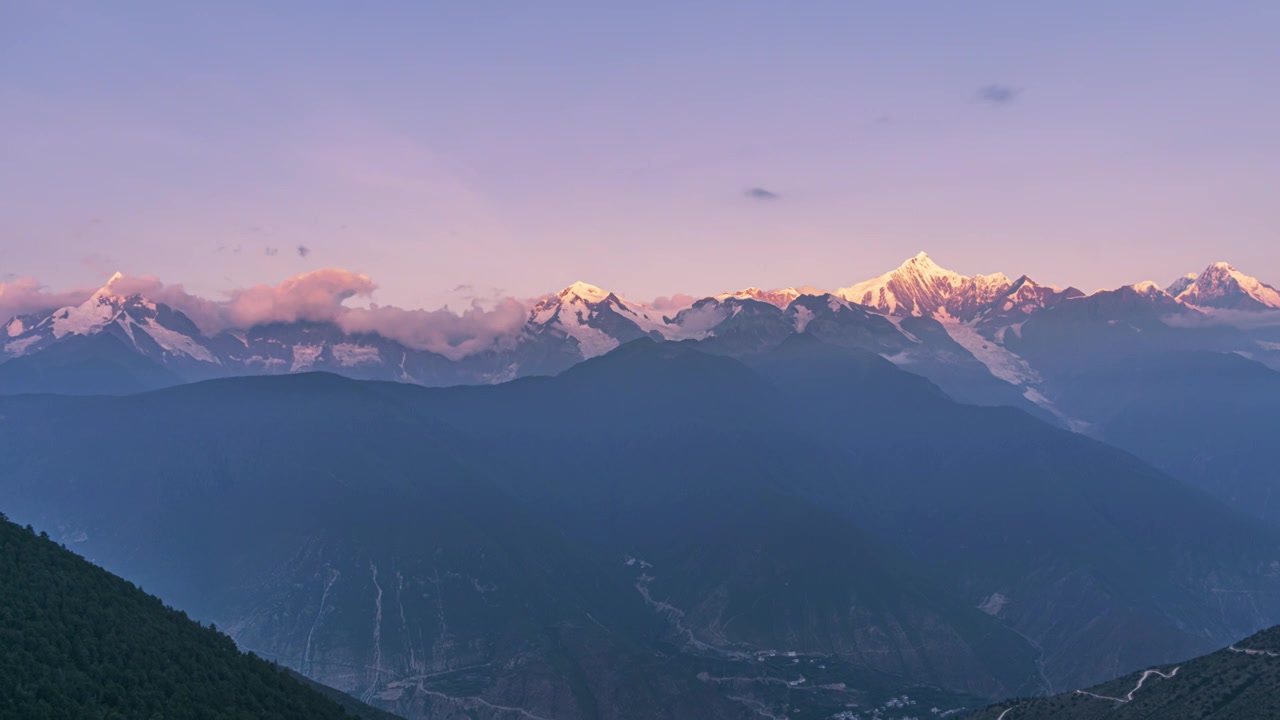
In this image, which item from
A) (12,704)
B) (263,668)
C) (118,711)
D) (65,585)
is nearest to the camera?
(12,704)

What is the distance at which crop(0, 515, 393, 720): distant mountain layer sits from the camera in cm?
15475

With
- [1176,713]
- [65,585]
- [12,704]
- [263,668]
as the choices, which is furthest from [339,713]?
[1176,713]

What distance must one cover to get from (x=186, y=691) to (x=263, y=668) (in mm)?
23740

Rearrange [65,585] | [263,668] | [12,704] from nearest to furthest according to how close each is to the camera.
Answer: [12,704] < [65,585] < [263,668]

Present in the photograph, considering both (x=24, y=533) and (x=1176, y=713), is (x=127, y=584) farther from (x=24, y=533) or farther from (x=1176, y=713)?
(x=1176, y=713)

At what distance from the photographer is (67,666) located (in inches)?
6348

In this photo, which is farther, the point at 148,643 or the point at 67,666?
the point at 148,643

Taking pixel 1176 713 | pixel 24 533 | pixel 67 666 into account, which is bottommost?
pixel 1176 713

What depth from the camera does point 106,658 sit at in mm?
168500

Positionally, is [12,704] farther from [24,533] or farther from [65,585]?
[24,533]

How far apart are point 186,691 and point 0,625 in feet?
79.2

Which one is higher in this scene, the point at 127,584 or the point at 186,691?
the point at 127,584

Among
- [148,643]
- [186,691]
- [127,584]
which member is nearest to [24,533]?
[127,584]

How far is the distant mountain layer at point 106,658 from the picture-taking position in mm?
154750
